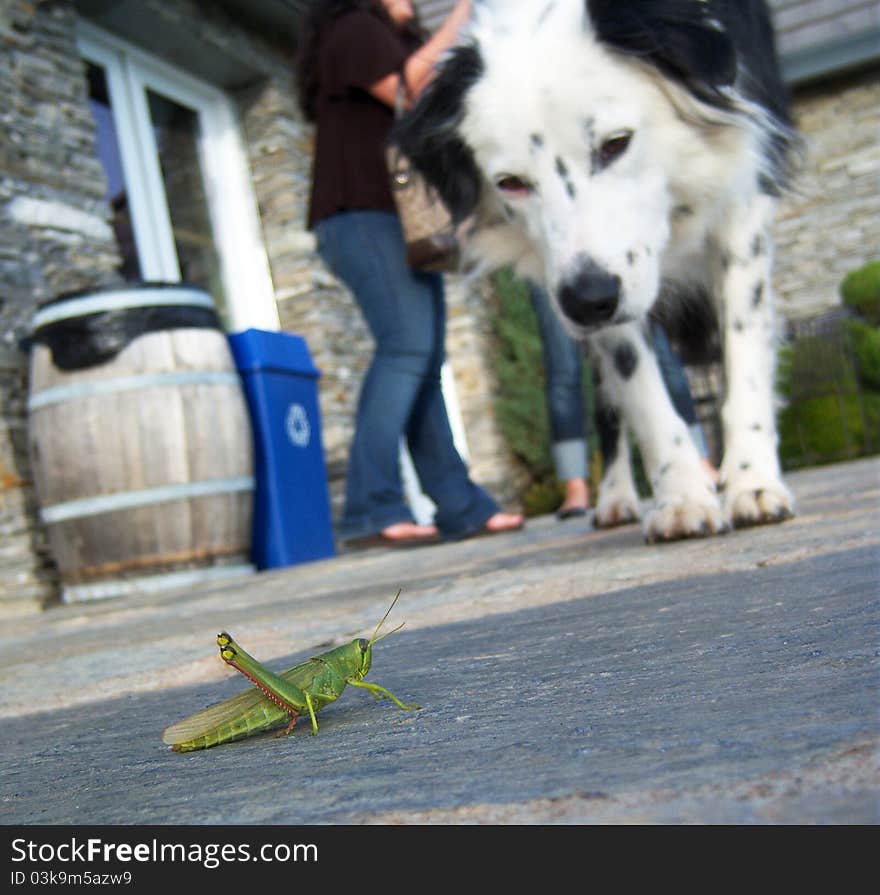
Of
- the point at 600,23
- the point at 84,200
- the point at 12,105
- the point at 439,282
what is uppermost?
the point at 12,105

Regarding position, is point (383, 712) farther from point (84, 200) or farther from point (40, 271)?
point (84, 200)

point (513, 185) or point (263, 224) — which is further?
point (263, 224)

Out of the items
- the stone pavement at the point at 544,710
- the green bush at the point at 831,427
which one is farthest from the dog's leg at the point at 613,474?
the green bush at the point at 831,427

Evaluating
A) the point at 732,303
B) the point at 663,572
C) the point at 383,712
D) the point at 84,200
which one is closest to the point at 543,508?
the point at 84,200

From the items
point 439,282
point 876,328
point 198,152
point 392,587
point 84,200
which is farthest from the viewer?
point 876,328

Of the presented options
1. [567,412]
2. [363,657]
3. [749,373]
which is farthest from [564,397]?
[363,657]

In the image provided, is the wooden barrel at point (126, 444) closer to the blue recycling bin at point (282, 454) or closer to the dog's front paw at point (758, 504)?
the blue recycling bin at point (282, 454)

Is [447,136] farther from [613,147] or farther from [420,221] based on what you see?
[420,221]
